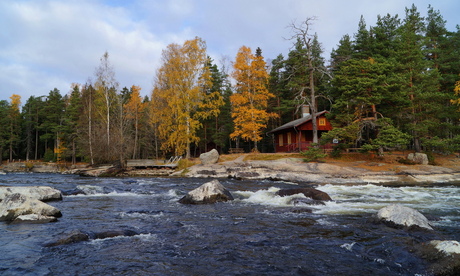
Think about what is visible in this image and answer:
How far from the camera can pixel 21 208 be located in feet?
27.6

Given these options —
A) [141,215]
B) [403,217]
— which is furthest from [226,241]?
[403,217]

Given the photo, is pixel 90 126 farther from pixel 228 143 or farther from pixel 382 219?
pixel 382 219

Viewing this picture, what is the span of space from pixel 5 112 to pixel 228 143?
152 feet

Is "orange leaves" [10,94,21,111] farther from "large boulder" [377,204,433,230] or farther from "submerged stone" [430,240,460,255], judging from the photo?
"submerged stone" [430,240,460,255]

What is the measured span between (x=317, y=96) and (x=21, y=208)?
25.5m

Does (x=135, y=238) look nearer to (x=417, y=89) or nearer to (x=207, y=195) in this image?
(x=207, y=195)

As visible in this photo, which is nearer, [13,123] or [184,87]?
[184,87]

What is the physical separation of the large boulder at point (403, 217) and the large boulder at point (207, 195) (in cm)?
595

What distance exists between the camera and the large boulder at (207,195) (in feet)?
37.0

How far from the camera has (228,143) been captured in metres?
48.3

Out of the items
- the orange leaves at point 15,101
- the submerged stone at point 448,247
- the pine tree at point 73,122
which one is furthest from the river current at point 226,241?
the orange leaves at point 15,101

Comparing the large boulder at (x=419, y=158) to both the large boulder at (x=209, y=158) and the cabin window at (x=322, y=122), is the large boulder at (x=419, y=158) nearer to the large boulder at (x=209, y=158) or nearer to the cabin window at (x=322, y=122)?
the cabin window at (x=322, y=122)

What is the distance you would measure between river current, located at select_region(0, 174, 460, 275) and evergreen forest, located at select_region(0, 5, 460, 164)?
16919mm

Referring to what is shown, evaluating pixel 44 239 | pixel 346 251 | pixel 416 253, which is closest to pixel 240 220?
pixel 346 251
